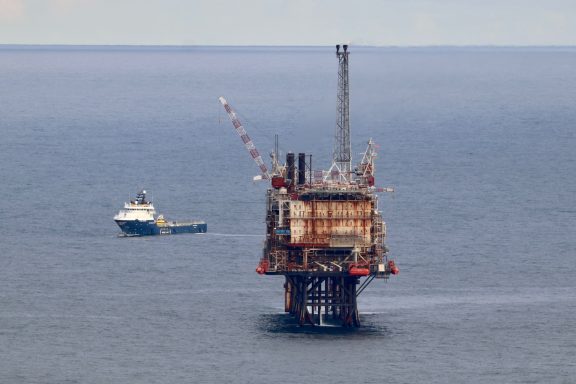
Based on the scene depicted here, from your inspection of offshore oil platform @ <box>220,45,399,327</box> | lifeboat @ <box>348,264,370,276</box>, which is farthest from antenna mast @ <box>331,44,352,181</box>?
lifeboat @ <box>348,264,370,276</box>

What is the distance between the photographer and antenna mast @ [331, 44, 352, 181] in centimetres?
19262

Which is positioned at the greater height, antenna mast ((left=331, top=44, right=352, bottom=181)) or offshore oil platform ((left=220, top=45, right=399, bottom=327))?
antenna mast ((left=331, top=44, right=352, bottom=181))

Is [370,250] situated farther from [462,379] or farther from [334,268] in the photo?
[462,379]

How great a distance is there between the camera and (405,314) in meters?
194

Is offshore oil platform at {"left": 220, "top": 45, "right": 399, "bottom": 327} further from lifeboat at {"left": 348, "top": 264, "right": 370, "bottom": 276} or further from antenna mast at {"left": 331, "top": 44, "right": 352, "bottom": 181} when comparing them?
antenna mast at {"left": 331, "top": 44, "right": 352, "bottom": 181}

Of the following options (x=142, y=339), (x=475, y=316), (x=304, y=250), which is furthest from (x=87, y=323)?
(x=475, y=316)

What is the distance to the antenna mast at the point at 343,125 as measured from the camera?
192625 millimetres

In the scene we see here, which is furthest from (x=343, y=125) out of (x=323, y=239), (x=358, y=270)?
(x=358, y=270)

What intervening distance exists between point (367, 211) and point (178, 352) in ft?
71.8

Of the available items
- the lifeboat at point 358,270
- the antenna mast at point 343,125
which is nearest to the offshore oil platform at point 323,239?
the lifeboat at point 358,270

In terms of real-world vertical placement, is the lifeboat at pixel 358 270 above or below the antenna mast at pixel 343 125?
below

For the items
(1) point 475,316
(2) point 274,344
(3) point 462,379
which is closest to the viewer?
(3) point 462,379

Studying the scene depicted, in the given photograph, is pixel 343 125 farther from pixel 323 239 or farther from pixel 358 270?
pixel 358 270

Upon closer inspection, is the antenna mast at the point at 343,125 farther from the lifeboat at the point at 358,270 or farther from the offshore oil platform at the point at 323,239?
the lifeboat at the point at 358,270
